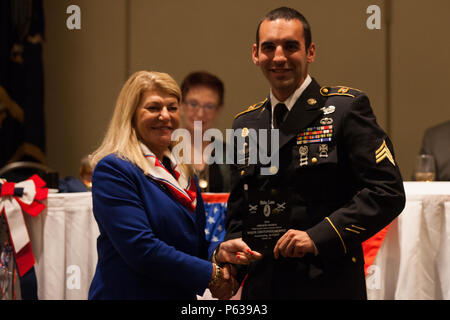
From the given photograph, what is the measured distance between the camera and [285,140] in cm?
191

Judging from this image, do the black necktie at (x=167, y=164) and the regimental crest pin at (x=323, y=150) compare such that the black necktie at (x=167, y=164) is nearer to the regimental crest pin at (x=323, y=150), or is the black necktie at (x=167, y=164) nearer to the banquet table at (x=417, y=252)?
the regimental crest pin at (x=323, y=150)

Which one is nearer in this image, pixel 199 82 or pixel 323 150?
pixel 323 150

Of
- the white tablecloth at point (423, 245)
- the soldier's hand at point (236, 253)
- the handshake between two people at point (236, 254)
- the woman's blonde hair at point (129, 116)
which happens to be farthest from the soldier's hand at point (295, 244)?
the white tablecloth at point (423, 245)

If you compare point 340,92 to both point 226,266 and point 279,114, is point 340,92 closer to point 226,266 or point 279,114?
point 279,114

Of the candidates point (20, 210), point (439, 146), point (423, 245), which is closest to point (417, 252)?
point (423, 245)

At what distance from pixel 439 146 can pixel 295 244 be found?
8.06 ft

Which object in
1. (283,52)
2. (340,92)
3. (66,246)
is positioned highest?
(283,52)

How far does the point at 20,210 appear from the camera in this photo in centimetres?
280

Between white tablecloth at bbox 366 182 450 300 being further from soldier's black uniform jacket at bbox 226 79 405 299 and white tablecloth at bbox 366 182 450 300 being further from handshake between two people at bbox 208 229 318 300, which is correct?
handshake between two people at bbox 208 229 318 300

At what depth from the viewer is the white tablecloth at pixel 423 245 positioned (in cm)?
254

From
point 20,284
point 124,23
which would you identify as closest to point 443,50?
point 124,23

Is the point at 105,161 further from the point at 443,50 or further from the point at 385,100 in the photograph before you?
the point at 443,50

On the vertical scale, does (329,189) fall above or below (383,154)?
below
